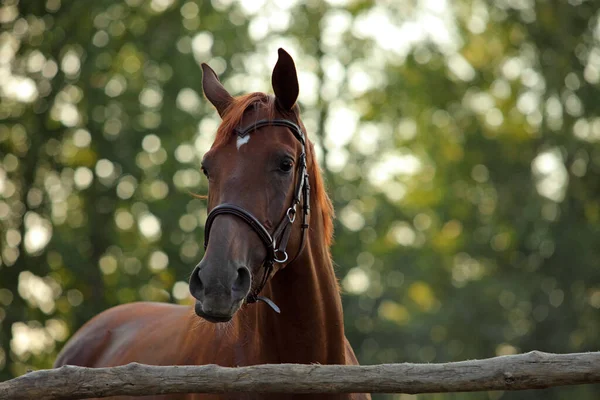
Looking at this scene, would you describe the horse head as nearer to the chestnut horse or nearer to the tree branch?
the chestnut horse

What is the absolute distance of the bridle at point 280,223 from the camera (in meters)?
4.39

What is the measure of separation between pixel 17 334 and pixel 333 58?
11893mm

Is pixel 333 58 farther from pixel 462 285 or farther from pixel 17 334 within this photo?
pixel 17 334

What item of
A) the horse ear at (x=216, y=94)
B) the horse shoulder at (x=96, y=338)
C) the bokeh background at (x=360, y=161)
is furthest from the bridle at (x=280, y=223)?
the bokeh background at (x=360, y=161)

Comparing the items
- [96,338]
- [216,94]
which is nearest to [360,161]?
[96,338]

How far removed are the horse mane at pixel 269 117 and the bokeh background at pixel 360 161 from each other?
16.2 meters

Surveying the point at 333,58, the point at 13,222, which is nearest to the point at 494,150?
Result: the point at 333,58

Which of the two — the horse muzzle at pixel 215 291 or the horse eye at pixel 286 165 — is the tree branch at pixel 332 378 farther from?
the horse eye at pixel 286 165

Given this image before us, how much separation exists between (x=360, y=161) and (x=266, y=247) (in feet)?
67.2

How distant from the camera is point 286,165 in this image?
4.67 metres

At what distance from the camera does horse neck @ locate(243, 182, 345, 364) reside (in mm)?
4758

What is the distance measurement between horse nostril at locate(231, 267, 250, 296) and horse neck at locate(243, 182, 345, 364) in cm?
56

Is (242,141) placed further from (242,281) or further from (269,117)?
(242,281)

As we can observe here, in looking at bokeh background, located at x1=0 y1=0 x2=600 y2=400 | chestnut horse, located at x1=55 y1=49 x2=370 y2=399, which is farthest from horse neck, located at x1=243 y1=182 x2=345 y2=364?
bokeh background, located at x1=0 y1=0 x2=600 y2=400
